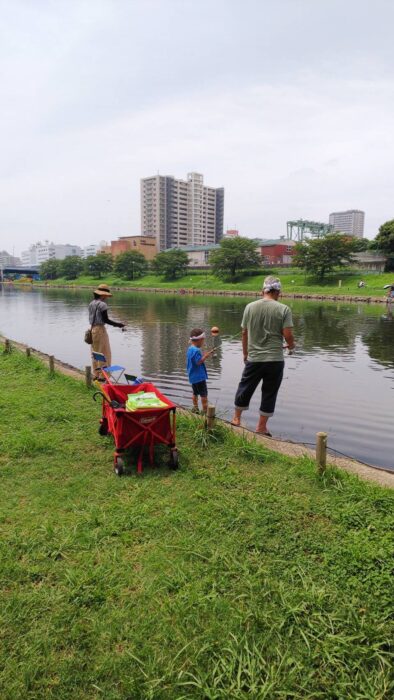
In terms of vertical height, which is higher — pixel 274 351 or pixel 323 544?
pixel 274 351

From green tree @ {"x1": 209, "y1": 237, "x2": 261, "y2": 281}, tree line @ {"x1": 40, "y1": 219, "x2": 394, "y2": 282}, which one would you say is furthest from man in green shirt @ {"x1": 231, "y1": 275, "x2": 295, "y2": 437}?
Result: green tree @ {"x1": 209, "y1": 237, "x2": 261, "y2": 281}

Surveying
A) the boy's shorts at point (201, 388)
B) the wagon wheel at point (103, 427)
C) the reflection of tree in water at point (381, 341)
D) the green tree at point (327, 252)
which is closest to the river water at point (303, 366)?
the reflection of tree in water at point (381, 341)

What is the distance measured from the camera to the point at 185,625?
8.84 ft

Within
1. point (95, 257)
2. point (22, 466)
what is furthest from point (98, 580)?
point (95, 257)

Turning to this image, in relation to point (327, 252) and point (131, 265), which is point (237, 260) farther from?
point (131, 265)

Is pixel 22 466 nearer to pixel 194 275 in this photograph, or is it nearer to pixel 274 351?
pixel 274 351

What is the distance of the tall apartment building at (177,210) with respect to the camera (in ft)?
458

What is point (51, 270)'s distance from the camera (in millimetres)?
106875

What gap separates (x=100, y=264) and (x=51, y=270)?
867 inches

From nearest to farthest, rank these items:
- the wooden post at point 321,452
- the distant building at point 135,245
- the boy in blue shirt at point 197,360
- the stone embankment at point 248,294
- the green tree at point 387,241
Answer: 1. the wooden post at point 321,452
2. the boy in blue shirt at point 197,360
3. the stone embankment at point 248,294
4. the green tree at point 387,241
5. the distant building at point 135,245

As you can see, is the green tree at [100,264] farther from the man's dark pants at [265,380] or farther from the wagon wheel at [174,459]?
the wagon wheel at [174,459]

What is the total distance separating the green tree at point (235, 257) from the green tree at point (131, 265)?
20.9 metres

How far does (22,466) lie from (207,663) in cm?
324

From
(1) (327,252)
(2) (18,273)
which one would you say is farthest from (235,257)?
(2) (18,273)
